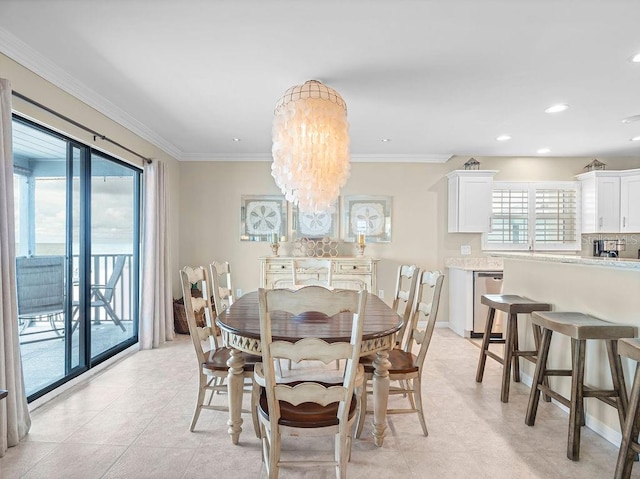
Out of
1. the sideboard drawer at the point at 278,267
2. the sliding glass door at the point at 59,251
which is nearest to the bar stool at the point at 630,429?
the sideboard drawer at the point at 278,267

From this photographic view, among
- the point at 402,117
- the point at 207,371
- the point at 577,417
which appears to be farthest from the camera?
the point at 402,117

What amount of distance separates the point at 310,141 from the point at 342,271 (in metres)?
2.45

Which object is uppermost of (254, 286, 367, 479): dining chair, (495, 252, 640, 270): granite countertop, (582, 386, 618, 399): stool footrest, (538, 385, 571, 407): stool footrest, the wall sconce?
the wall sconce

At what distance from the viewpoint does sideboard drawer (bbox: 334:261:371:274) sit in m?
→ 4.82

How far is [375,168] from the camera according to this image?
17.5 feet

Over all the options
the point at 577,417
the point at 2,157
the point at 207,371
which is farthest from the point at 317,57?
the point at 577,417

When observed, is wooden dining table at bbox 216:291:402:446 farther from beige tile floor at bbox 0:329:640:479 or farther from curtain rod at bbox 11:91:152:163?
curtain rod at bbox 11:91:152:163

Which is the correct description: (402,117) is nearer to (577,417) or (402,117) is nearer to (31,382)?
(577,417)

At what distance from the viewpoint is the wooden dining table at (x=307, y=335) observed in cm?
193

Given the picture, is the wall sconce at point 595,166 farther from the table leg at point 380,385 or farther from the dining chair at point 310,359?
the dining chair at point 310,359

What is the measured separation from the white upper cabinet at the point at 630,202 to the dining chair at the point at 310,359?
17.2 feet

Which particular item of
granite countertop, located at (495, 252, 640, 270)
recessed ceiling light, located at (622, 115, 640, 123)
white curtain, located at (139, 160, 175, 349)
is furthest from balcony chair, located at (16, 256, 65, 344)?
recessed ceiling light, located at (622, 115, 640, 123)

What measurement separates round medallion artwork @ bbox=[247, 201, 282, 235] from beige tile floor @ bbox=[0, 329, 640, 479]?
2636 millimetres

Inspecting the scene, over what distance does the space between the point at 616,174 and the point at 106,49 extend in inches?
237
